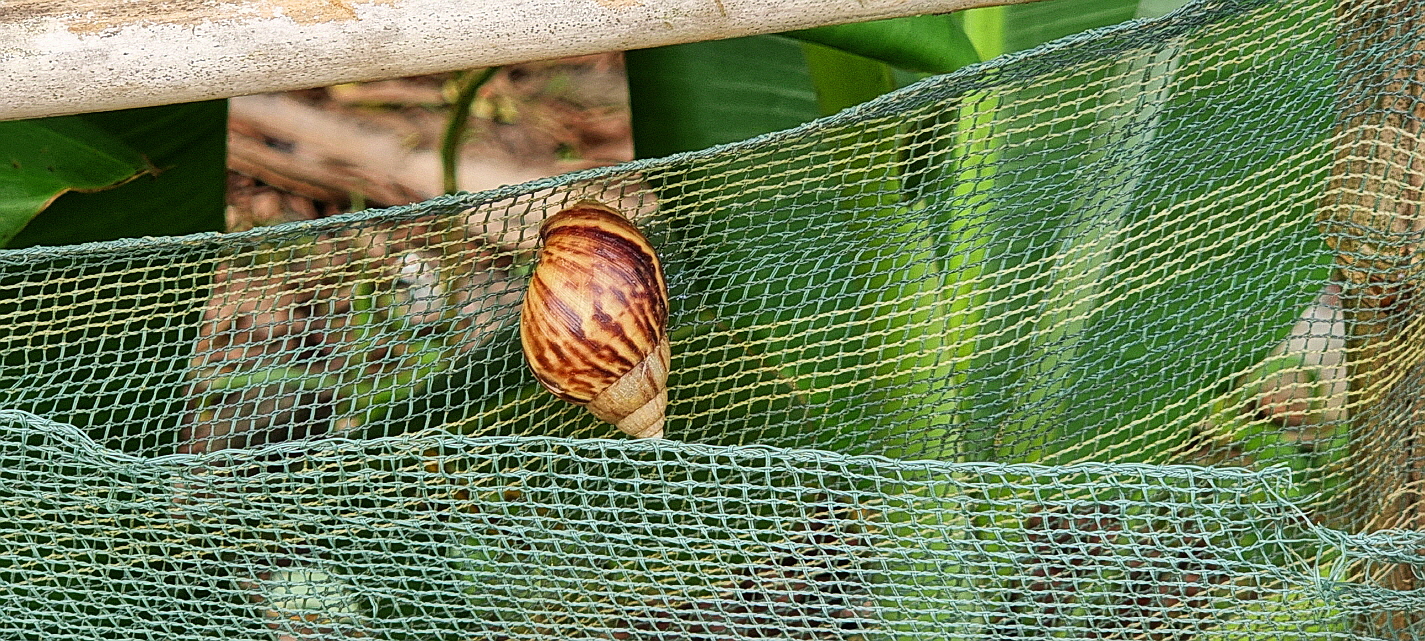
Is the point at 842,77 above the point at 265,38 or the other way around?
above

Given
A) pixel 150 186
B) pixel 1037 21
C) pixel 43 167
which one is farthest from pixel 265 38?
pixel 1037 21

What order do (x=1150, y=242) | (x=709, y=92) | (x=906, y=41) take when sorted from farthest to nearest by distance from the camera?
1. (x=709, y=92)
2. (x=1150, y=242)
3. (x=906, y=41)

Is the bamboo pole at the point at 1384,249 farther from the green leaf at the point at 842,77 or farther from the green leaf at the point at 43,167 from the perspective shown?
the green leaf at the point at 43,167

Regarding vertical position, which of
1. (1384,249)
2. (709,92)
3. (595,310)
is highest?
(709,92)

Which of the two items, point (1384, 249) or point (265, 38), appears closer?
point (265, 38)

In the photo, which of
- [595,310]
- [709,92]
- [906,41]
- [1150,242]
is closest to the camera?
[595,310]

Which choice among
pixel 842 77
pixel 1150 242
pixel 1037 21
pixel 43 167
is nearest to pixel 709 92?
pixel 842 77

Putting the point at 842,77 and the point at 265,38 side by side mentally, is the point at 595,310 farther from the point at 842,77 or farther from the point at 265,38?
the point at 842,77
